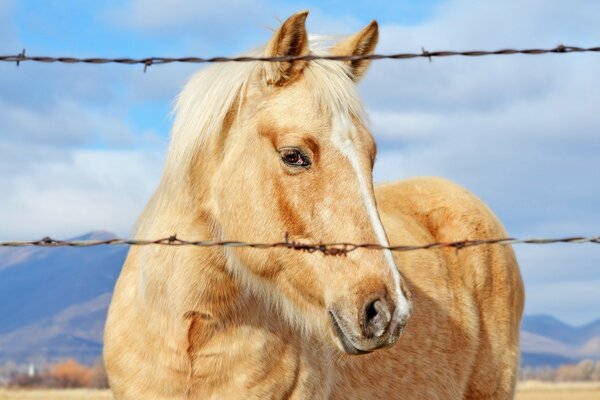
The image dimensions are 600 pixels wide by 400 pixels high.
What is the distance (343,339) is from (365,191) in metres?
0.72

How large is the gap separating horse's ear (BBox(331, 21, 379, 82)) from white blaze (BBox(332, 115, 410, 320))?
2.34 feet

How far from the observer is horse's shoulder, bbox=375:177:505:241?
24.9 feet

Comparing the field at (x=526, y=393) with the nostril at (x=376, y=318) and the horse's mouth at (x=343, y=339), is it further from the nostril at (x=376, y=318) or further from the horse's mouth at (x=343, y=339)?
the nostril at (x=376, y=318)

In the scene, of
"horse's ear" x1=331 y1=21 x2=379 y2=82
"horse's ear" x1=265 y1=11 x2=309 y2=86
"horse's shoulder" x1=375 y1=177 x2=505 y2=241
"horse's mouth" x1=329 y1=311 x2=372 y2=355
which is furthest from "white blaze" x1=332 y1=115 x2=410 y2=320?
"horse's shoulder" x1=375 y1=177 x2=505 y2=241

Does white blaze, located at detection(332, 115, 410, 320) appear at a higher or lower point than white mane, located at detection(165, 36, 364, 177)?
lower

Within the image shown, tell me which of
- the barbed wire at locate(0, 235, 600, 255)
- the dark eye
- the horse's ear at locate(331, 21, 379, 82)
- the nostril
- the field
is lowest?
the field

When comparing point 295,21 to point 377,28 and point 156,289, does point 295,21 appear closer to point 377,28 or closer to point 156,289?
point 377,28

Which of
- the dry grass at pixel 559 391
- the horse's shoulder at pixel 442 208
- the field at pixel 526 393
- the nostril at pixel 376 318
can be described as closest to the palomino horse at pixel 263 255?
the nostril at pixel 376 318

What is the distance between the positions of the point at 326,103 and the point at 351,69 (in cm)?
74

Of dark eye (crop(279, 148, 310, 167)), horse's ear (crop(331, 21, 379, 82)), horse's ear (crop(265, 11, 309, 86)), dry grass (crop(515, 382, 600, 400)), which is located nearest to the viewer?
dark eye (crop(279, 148, 310, 167))

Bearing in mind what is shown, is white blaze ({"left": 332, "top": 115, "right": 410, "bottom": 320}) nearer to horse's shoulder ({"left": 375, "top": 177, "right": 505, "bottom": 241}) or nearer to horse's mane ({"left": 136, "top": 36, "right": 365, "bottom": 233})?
horse's mane ({"left": 136, "top": 36, "right": 365, "bottom": 233})

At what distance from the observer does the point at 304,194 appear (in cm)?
458

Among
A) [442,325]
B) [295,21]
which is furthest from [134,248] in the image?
[442,325]

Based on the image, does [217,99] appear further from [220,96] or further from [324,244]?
[324,244]
